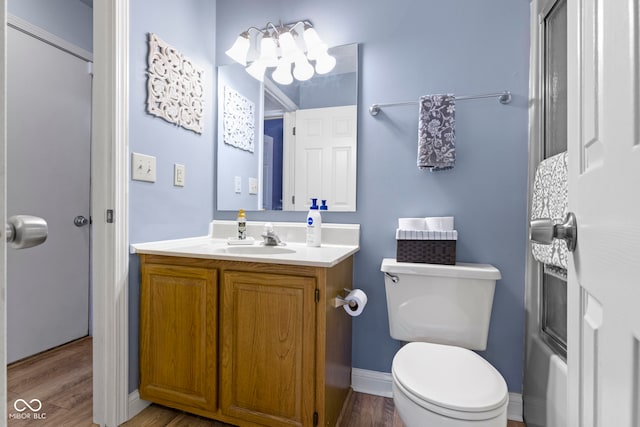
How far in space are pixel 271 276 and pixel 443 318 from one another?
30.3 inches

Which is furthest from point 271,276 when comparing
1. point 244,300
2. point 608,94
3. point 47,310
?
point 47,310

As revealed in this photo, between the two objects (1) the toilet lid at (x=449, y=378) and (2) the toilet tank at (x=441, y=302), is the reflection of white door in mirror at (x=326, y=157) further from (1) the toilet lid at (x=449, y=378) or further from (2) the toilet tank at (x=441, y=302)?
(1) the toilet lid at (x=449, y=378)

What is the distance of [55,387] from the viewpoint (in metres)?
1.68

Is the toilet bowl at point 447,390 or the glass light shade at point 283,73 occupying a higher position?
the glass light shade at point 283,73

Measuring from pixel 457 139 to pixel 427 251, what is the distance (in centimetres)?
59

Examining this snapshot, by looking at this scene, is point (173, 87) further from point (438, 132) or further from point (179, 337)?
point (438, 132)

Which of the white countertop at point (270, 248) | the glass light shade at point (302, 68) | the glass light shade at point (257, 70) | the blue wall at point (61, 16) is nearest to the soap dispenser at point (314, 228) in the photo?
the white countertop at point (270, 248)

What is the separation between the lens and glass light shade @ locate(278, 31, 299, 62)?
5.79 feet

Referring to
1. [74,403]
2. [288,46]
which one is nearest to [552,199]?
[288,46]

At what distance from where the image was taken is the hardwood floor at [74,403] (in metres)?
1.42

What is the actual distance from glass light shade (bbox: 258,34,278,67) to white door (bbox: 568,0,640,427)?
1.53 metres

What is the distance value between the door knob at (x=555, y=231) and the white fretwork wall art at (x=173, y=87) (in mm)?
1620

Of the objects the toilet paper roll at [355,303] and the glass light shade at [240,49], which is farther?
the glass light shade at [240,49]

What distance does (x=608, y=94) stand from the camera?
0.41 metres
